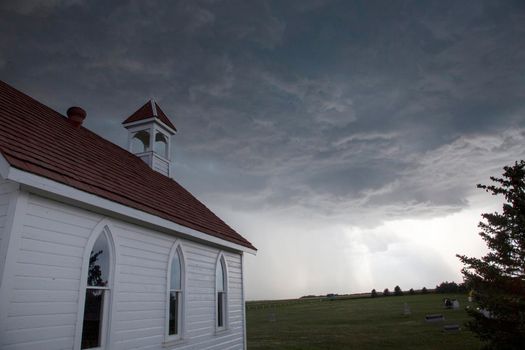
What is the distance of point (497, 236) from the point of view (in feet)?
41.1

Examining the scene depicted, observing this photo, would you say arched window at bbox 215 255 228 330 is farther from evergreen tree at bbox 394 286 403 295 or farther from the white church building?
evergreen tree at bbox 394 286 403 295

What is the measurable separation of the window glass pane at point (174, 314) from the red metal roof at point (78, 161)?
74.2 inches

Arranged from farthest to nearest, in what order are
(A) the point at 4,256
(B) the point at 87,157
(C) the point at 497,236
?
(C) the point at 497,236
(B) the point at 87,157
(A) the point at 4,256

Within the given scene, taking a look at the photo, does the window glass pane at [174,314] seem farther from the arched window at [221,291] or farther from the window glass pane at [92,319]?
the window glass pane at [92,319]

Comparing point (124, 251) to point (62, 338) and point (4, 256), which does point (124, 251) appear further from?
point (4, 256)

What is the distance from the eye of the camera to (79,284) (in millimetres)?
6375

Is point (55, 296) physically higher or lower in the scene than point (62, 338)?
higher

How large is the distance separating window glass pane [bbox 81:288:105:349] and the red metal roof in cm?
182

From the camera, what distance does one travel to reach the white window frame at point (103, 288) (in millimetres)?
6254

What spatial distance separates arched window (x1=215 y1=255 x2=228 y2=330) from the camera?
1195 cm

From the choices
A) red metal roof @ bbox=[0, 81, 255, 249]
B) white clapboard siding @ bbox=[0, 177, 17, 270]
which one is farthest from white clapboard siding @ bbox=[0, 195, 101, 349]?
red metal roof @ bbox=[0, 81, 255, 249]

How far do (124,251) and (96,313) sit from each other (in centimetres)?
132

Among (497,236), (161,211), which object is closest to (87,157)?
(161,211)

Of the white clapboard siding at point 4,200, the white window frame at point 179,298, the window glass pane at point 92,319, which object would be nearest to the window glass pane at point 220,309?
the white window frame at point 179,298
